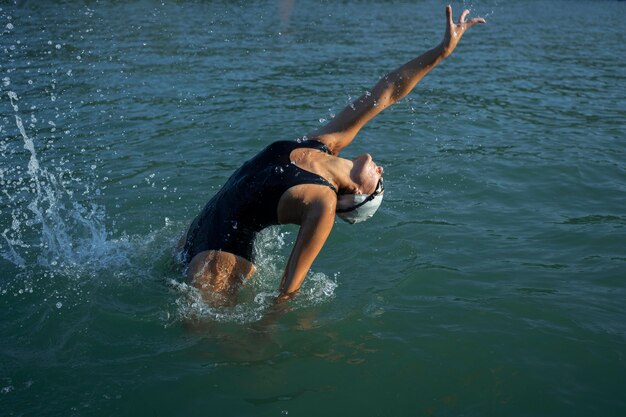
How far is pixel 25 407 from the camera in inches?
173

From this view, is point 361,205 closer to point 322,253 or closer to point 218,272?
point 218,272

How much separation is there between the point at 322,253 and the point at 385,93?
6.59 ft

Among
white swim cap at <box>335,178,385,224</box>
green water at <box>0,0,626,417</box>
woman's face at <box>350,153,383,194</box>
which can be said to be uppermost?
woman's face at <box>350,153,383,194</box>

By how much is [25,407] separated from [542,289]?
457 cm

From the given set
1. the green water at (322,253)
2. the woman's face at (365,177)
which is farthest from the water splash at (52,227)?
the woman's face at (365,177)

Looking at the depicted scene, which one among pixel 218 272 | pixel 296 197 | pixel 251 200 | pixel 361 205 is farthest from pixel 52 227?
pixel 361 205

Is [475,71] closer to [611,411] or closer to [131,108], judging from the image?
[131,108]

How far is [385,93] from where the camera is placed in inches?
226

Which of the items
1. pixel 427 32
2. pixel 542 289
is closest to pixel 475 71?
pixel 427 32

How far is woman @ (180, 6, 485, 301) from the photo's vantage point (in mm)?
4855

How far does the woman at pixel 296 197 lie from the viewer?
486 centimetres

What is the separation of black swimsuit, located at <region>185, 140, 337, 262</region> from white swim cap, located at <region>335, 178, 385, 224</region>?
0.21 m

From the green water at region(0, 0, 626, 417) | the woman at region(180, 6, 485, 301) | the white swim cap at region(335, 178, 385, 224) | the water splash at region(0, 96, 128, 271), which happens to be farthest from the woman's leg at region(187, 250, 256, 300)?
the water splash at region(0, 96, 128, 271)

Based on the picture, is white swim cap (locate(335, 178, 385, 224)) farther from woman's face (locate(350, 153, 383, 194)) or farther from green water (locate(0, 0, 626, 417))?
green water (locate(0, 0, 626, 417))
